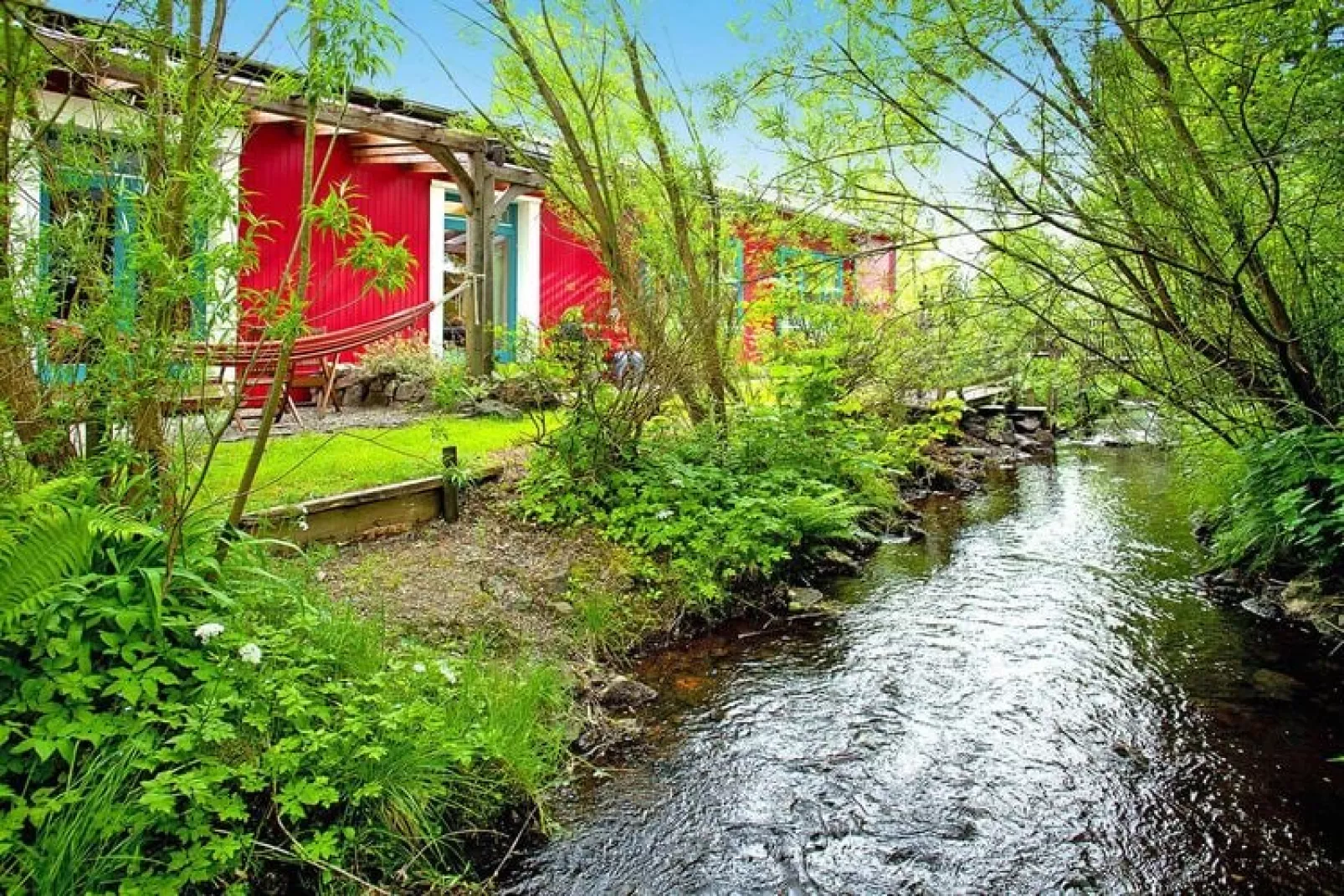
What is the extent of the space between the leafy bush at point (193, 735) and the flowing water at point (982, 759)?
0.39 meters

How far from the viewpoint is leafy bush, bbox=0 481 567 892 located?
1.82 meters

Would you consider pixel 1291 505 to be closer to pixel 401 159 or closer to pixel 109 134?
pixel 109 134

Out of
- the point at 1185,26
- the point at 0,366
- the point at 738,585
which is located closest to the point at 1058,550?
the point at 738,585

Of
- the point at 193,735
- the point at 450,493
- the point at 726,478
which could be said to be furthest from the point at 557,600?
the point at 193,735

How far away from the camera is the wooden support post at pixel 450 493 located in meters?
4.62

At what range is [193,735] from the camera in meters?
1.99

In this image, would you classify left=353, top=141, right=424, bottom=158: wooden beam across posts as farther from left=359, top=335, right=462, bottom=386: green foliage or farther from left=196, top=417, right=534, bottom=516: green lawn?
left=196, top=417, right=534, bottom=516: green lawn

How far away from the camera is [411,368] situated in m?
8.38

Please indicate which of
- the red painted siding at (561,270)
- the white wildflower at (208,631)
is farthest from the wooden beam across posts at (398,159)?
the white wildflower at (208,631)

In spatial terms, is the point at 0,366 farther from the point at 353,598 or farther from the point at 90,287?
the point at 353,598

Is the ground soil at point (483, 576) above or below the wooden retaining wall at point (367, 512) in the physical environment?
below

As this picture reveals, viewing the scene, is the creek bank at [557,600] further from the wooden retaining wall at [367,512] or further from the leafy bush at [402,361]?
the leafy bush at [402,361]

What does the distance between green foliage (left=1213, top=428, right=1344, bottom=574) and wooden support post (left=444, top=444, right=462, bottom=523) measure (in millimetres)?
4213

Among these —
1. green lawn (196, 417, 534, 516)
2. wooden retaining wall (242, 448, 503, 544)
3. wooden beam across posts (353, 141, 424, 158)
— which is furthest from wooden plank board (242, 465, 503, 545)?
wooden beam across posts (353, 141, 424, 158)
